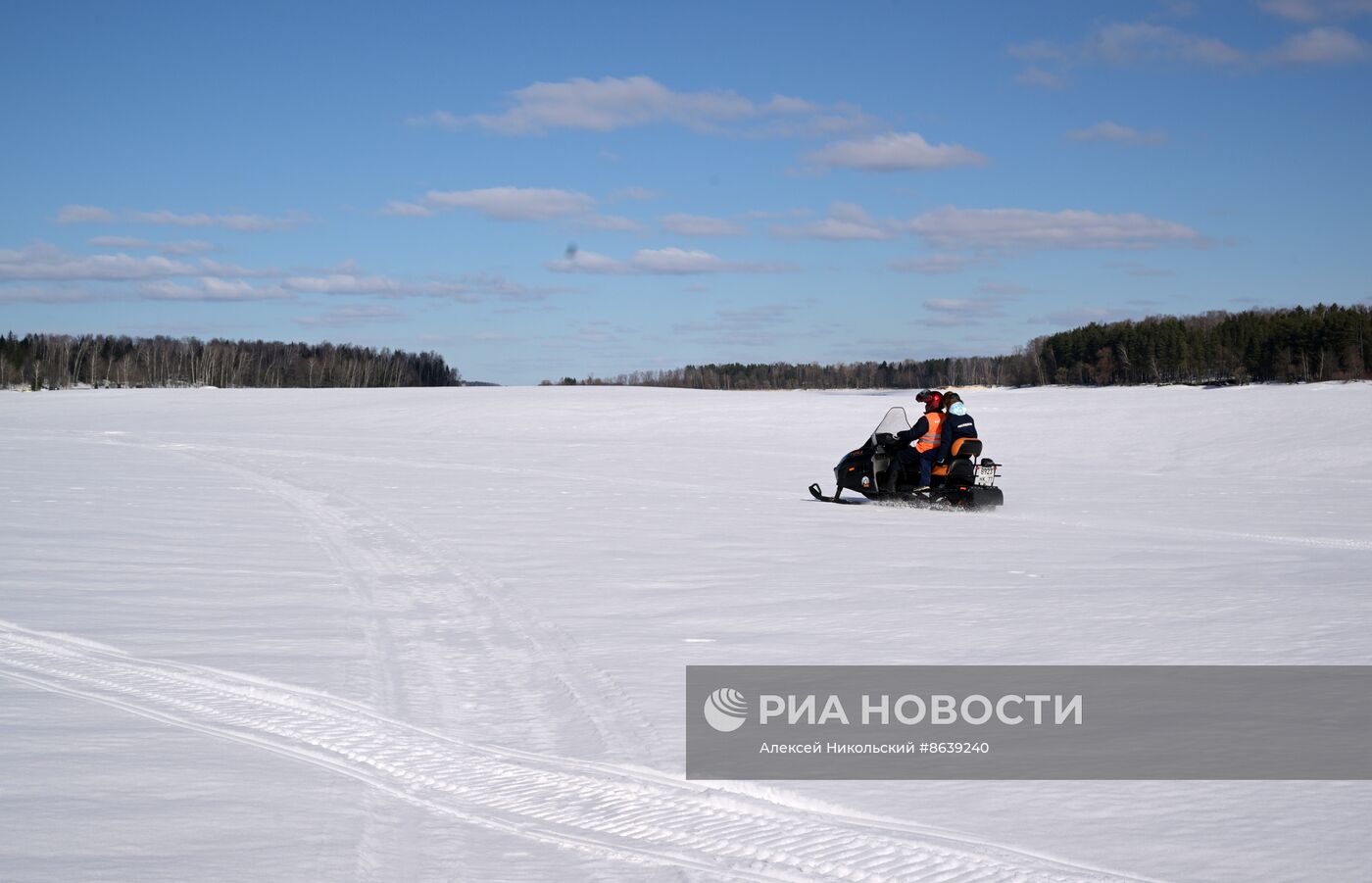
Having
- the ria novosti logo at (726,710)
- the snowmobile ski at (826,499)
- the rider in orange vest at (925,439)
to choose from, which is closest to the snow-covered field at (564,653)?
the ria novosti logo at (726,710)

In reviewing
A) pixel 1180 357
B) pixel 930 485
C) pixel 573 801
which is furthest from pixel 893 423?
pixel 1180 357

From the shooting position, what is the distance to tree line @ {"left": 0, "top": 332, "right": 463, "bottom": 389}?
120312 mm

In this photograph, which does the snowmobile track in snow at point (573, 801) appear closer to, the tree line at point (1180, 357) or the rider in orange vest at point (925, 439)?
the rider in orange vest at point (925, 439)

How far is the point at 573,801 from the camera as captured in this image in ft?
14.3

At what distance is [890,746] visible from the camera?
5137 millimetres

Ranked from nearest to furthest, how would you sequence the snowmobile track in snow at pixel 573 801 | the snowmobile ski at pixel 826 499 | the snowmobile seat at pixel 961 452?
the snowmobile track in snow at pixel 573 801 < the snowmobile seat at pixel 961 452 < the snowmobile ski at pixel 826 499

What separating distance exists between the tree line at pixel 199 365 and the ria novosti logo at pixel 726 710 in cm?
12068

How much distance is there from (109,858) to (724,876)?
1923 mm

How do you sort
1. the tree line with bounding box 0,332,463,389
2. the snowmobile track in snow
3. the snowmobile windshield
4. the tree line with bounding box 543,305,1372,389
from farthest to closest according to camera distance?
1. the tree line with bounding box 0,332,463,389
2. the tree line with bounding box 543,305,1372,389
3. the snowmobile windshield
4. the snowmobile track in snow

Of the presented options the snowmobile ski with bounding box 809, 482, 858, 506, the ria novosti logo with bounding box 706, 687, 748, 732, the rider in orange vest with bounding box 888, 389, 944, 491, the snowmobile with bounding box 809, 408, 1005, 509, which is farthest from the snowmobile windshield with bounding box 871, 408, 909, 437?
the ria novosti logo with bounding box 706, 687, 748, 732

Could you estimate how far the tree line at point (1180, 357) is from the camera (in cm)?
7906

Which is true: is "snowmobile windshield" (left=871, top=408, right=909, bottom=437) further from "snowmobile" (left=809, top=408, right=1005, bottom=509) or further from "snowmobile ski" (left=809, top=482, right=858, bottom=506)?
"snowmobile ski" (left=809, top=482, right=858, bottom=506)

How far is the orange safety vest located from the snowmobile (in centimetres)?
28

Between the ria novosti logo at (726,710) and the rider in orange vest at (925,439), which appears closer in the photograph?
the ria novosti logo at (726,710)
